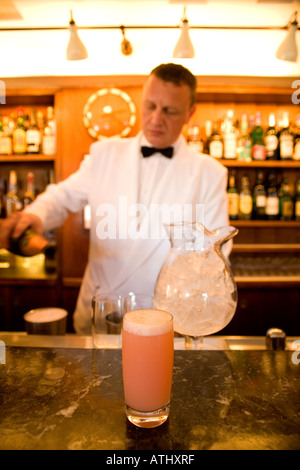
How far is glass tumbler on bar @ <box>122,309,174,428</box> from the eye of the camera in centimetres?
60

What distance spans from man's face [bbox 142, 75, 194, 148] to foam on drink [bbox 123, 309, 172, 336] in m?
1.28

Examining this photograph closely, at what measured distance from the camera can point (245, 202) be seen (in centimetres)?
315

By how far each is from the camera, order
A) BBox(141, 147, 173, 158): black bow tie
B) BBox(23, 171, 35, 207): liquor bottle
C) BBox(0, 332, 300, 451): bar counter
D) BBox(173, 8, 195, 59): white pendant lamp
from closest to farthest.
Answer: BBox(0, 332, 300, 451): bar counter < BBox(141, 147, 173, 158): black bow tie < BBox(173, 8, 195, 59): white pendant lamp < BBox(23, 171, 35, 207): liquor bottle

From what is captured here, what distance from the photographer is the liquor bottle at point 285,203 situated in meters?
3.20

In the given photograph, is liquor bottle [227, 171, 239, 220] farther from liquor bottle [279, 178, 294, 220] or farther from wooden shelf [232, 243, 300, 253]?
liquor bottle [279, 178, 294, 220]

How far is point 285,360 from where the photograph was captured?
86 cm

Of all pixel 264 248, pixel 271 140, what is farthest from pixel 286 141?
pixel 264 248

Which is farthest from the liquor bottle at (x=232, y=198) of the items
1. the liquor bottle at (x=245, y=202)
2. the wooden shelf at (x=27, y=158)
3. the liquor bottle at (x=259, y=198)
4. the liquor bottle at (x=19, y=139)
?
the liquor bottle at (x=19, y=139)

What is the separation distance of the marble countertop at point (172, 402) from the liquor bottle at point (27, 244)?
0.43m

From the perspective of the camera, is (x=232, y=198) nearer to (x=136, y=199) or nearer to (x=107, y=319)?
(x=136, y=199)

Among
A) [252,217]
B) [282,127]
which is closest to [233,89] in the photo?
[282,127]

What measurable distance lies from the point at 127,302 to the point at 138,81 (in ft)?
8.65

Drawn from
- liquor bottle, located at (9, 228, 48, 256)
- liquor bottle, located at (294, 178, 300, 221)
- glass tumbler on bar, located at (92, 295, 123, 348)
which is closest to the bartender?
liquor bottle, located at (9, 228, 48, 256)

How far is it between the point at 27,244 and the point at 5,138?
228 centimetres
